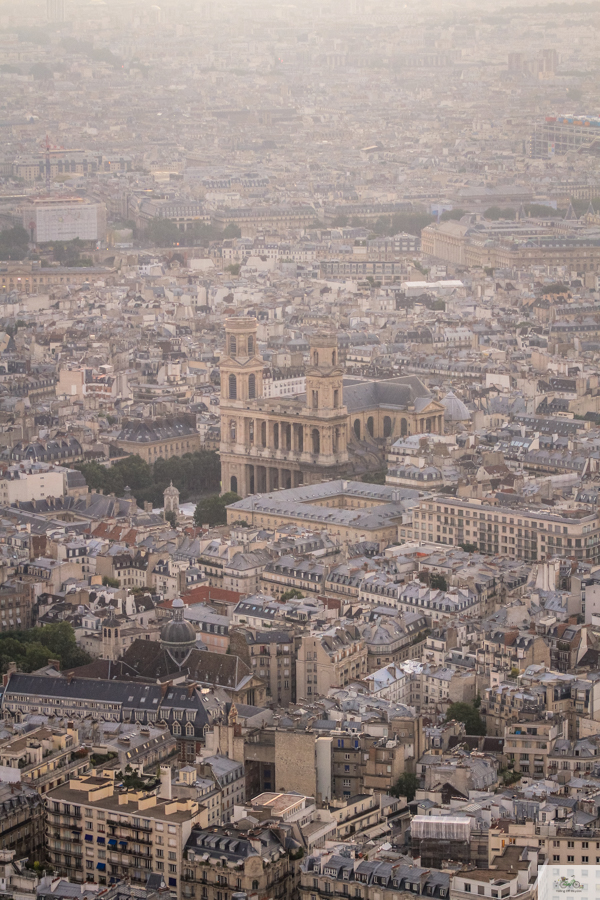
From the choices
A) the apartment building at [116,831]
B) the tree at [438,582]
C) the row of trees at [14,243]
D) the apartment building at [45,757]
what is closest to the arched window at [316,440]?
the tree at [438,582]

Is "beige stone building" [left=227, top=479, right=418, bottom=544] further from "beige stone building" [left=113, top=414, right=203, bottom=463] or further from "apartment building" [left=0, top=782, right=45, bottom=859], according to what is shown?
"apartment building" [left=0, top=782, right=45, bottom=859]

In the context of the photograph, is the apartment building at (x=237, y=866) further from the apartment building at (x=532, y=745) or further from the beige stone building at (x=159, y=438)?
the beige stone building at (x=159, y=438)

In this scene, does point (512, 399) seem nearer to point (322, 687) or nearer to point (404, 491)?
point (404, 491)

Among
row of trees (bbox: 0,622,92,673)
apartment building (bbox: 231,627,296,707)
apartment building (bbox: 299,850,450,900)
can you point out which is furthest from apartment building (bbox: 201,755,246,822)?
row of trees (bbox: 0,622,92,673)

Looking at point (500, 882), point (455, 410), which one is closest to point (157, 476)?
point (455, 410)

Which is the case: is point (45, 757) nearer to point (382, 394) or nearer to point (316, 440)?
point (316, 440)

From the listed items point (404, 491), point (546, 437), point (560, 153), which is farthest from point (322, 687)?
point (560, 153)

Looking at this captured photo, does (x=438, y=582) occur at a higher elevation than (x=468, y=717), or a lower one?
higher
